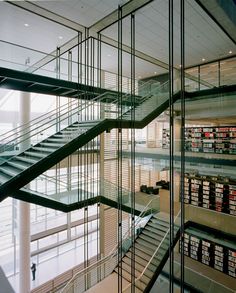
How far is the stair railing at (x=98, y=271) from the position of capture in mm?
5911

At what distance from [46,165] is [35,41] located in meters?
4.61

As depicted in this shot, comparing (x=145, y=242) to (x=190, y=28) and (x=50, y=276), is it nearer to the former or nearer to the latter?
(x=50, y=276)

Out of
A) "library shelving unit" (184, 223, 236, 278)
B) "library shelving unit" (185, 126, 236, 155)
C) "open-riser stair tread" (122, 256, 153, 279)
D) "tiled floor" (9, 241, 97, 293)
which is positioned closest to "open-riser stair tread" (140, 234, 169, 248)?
"open-riser stair tread" (122, 256, 153, 279)

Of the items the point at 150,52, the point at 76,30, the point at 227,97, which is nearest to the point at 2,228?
the point at 76,30

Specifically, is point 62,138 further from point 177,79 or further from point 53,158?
point 177,79

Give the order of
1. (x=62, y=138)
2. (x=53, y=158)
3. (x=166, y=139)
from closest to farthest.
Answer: (x=53, y=158), (x=62, y=138), (x=166, y=139)

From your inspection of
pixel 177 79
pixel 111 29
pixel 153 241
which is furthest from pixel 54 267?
pixel 111 29

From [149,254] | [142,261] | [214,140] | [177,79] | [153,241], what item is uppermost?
[177,79]

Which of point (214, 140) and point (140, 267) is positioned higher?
point (214, 140)

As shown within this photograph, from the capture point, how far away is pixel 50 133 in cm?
640

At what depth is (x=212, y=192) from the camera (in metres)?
8.69

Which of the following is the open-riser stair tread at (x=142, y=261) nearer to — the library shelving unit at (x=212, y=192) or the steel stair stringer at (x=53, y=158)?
the library shelving unit at (x=212, y=192)

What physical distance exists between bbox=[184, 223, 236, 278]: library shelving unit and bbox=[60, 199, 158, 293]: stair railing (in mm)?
2114

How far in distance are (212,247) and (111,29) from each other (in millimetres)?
8089
